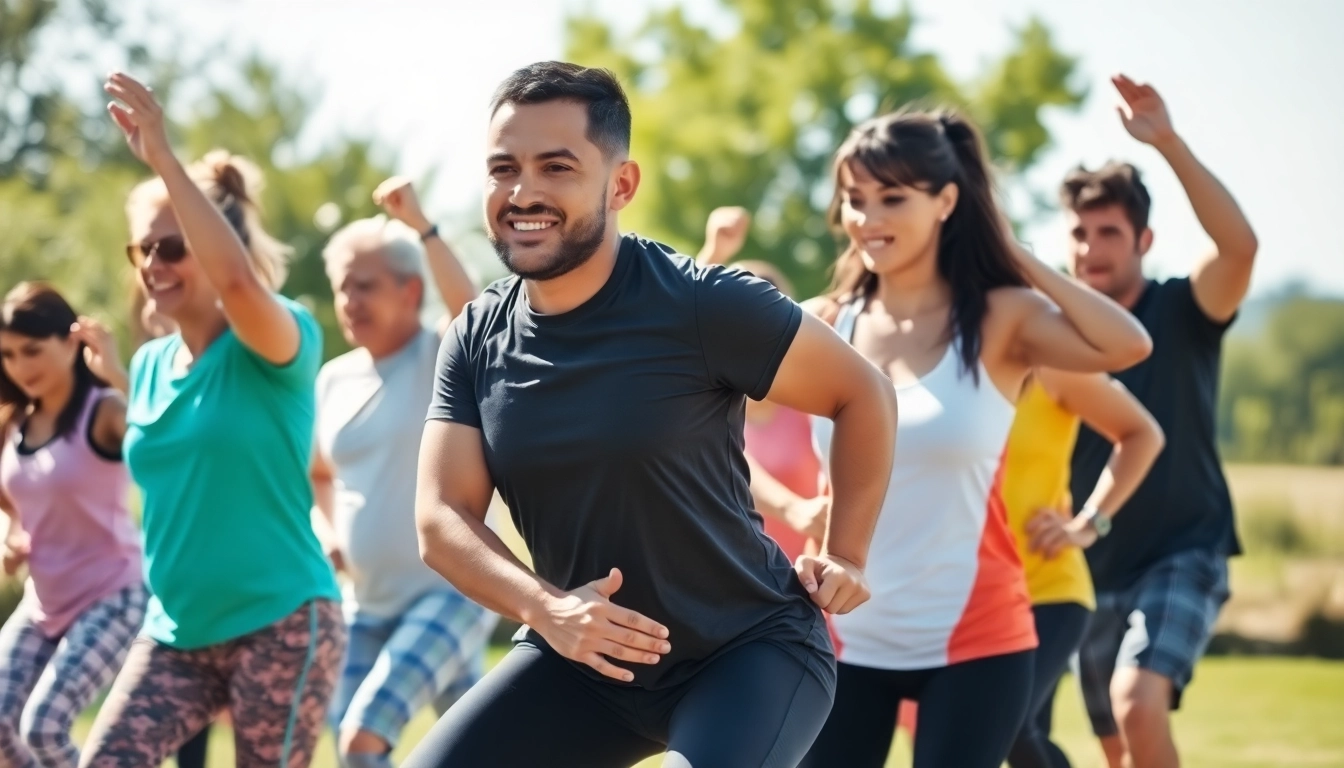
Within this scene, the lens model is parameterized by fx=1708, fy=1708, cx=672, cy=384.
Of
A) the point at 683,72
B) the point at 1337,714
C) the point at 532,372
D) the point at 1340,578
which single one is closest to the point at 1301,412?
the point at 1340,578

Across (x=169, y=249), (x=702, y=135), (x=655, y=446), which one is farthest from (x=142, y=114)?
(x=702, y=135)

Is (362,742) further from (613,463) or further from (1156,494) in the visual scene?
(1156,494)

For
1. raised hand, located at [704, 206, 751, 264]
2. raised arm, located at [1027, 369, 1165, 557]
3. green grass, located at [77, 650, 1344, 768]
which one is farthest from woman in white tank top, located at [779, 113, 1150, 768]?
green grass, located at [77, 650, 1344, 768]

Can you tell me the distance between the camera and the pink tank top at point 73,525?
6289mm

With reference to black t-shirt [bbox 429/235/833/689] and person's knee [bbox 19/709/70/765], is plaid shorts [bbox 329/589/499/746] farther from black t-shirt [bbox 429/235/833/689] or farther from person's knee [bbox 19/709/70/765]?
black t-shirt [bbox 429/235/833/689]

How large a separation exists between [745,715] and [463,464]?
81 centimetres

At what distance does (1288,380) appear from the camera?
23.0m

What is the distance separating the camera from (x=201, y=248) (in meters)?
4.75

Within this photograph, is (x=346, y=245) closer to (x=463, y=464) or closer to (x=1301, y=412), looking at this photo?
(x=463, y=464)

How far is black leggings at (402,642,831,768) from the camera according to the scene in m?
3.41

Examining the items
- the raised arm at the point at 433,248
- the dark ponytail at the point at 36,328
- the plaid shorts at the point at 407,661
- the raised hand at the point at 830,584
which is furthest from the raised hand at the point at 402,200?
the raised hand at the point at 830,584

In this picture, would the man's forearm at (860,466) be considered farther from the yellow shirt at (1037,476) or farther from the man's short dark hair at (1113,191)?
the man's short dark hair at (1113,191)

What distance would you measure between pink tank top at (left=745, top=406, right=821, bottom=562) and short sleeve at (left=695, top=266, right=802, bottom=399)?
3.95 metres

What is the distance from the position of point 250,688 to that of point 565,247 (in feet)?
6.69
